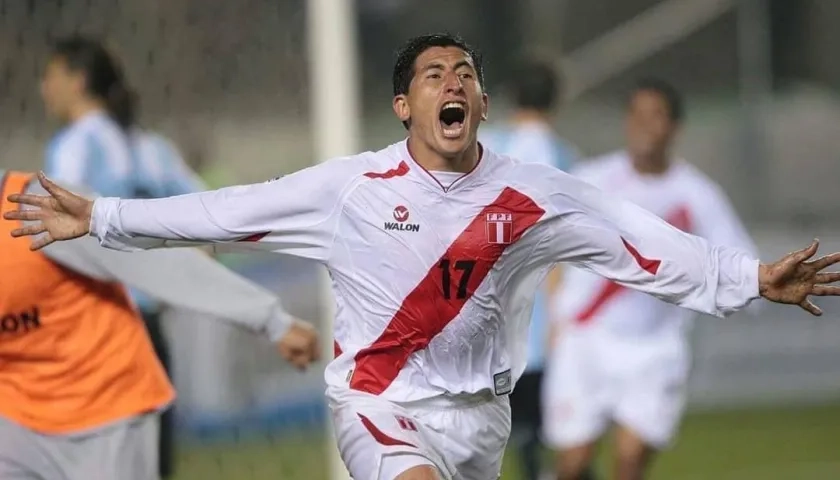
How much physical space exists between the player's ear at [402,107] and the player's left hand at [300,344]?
997 mm

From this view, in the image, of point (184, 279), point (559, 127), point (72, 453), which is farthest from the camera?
point (559, 127)

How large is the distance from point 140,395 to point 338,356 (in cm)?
75

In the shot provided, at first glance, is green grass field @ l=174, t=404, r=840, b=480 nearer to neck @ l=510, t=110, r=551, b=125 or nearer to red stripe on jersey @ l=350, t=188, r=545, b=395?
neck @ l=510, t=110, r=551, b=125

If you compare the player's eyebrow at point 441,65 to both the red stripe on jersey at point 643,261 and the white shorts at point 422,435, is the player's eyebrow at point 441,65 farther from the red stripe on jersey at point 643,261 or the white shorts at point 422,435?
the white shorts at point 422,435

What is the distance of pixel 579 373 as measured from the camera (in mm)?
8312

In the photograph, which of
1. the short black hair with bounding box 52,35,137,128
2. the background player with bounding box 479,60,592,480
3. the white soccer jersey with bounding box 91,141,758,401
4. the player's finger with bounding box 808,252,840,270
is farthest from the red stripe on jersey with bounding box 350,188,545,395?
the background player with bounding box 479,60,592,480

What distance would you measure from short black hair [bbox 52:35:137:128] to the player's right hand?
8.97ft

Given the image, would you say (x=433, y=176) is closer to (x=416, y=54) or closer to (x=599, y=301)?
(x=416, y=54)

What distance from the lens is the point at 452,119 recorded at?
4.90 meters

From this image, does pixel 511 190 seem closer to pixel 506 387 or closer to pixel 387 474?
pixel 506 387

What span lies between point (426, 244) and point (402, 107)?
1.44ft

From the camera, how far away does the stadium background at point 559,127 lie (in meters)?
8.95

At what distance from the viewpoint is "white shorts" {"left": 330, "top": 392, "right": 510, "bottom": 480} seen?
15.4 ft

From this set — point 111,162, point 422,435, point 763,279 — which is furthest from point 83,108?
point 763,279
